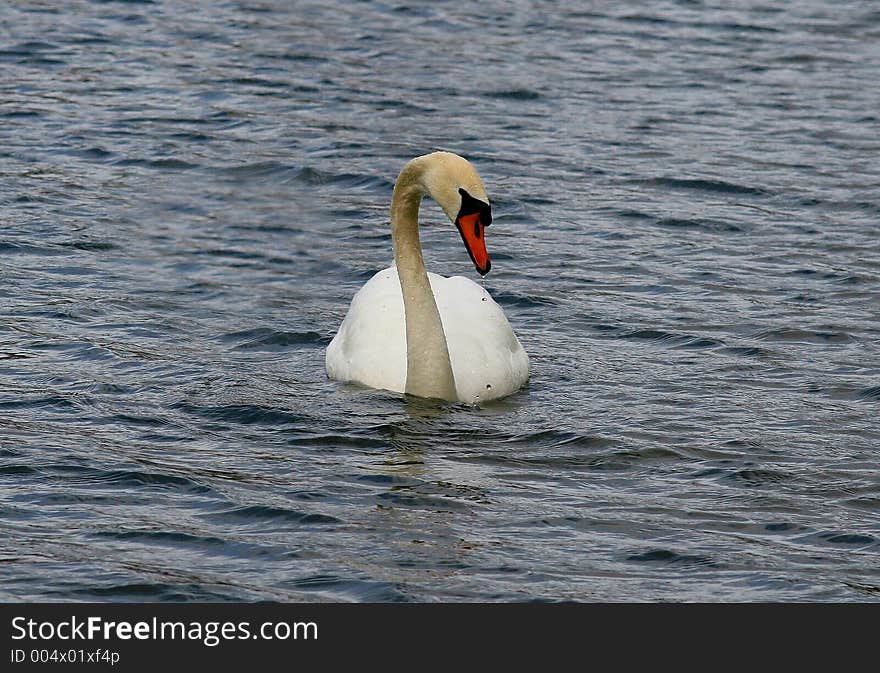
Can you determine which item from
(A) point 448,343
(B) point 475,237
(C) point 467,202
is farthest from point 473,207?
(A) point 448,343

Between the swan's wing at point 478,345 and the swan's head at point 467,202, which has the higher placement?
the swan's head at point 467,202

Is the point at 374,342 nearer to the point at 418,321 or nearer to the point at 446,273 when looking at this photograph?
the point at 418,321

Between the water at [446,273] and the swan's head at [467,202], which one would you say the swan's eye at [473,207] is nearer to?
the swan's head at [467,202]

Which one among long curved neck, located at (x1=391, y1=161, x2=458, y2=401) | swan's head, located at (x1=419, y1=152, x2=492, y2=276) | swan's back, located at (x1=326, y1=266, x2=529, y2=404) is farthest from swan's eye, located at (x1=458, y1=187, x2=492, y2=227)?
swan's back, located at (x1=326, y1=266, x2=529, y2=404)

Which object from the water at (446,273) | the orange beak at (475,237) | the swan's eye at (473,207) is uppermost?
the swan's eye at (473,207)

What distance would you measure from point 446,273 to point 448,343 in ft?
9.57

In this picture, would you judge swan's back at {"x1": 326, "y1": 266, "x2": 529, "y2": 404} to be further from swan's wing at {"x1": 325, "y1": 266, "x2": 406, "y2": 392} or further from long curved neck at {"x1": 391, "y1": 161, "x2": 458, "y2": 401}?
long curved neck at {"x1": 391, "y1": 161, "x2": 458, "y2": 401}

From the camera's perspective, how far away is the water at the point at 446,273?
781 cm

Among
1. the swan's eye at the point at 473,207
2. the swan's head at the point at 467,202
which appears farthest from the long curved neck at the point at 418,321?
the swan's eye at the point at 473,207

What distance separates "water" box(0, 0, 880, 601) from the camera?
7809 mm

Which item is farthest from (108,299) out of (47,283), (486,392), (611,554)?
(611,554)

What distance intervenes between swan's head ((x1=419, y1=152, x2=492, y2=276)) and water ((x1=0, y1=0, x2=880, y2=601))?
986 mm

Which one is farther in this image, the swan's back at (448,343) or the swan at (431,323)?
the swan's back at (448,343)
